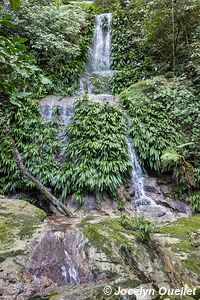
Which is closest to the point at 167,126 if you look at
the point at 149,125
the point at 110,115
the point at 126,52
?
the point at 149,125

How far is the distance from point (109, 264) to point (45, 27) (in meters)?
8.67

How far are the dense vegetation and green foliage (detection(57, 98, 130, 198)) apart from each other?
0.02 metres

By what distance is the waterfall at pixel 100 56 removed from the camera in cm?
1045

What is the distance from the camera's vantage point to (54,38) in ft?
29.6

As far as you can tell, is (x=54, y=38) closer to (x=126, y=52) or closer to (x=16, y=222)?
(x=126, y=52)

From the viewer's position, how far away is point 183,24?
908 cm

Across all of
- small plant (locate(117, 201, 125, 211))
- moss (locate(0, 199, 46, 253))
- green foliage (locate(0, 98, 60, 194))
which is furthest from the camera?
green foliage (locate(0, 98, 60, 194))

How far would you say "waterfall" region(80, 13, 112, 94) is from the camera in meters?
10.4

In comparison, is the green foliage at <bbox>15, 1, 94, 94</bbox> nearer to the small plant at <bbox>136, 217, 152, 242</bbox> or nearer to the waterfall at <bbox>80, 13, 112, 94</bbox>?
the waterfall at <bbox>80, 13, 112, 94</bbox>

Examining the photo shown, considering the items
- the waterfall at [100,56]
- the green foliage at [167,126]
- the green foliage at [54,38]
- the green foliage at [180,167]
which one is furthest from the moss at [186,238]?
the waterfall at [100,56]

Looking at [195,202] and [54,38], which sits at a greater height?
[54,38]

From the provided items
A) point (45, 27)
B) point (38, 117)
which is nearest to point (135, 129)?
point (38, 117)

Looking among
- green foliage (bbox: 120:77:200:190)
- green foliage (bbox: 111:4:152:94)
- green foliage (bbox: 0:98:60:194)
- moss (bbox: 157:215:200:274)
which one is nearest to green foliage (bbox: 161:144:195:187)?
green foliage (bbox: 120:77:200:190)

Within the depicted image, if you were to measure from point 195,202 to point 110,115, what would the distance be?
3.06 meters
